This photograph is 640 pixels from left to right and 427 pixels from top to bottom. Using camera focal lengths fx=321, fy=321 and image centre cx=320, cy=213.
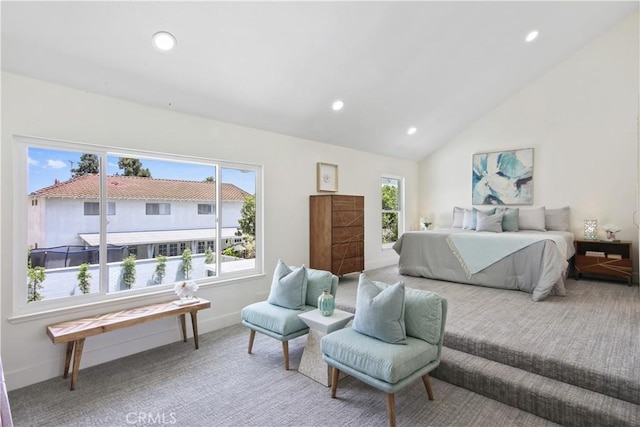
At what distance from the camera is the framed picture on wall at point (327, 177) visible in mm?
4812

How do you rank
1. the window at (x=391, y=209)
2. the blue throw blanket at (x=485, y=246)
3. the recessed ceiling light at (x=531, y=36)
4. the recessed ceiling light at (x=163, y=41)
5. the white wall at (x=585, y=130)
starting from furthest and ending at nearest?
the window at (x=391, y=209)
the white wall at (x=585, y=130)
the recessed ceiling light at (x=531, y=36)
the blue throw blanket at (x=485, y=246)
the recessed ceiling light at (x=163, y=41)

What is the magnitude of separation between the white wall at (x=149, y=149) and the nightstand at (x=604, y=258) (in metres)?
3.53

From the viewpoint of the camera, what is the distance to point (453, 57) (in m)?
4.04

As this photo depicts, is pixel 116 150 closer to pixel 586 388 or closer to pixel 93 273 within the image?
pixel 93 273

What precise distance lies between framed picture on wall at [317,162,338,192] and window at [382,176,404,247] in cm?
148

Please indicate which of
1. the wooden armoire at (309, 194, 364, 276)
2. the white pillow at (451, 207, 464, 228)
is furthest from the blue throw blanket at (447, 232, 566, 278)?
the white pillow at (451, 207, 464, 228)

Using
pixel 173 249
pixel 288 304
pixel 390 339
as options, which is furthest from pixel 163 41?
pixel 390 339

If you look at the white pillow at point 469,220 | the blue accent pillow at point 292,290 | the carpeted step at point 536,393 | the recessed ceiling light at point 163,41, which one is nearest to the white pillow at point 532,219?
the white pillow at point 469,220

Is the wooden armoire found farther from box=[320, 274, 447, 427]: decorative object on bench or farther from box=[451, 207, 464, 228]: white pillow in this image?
box=[451, 207, 464, 228]: white pillow

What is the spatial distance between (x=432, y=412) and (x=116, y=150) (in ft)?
10.9

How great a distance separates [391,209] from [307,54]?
3.93 meters

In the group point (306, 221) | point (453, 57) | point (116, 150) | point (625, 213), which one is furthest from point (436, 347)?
point (625, 213)

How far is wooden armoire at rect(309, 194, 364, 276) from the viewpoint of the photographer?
4.45 metres

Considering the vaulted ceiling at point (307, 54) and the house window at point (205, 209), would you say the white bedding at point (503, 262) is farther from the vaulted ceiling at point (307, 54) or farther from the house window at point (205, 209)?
the house window at point (205, 209)
